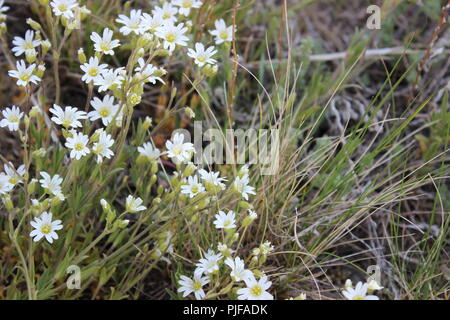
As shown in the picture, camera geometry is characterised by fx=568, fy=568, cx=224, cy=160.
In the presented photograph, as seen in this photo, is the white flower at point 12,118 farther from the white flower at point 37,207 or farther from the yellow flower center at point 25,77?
the white flower at point 37,207

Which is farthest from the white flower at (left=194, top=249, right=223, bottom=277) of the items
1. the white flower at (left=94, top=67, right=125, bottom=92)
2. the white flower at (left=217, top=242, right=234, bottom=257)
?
the white flower at (left=94, top=67, right=125, bottom=92)

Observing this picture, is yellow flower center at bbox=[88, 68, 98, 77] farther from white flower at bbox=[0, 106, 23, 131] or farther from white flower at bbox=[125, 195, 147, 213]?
white flower at bbox=[125, 195, 147, 213]

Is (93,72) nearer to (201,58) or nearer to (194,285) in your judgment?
(201,58)

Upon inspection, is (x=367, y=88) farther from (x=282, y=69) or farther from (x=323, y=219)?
(x=323, y=219)

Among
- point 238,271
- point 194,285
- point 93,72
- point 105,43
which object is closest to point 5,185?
point 93,72

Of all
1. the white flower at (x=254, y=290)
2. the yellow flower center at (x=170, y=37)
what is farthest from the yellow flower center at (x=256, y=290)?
the yellow flower center at (x=170, y=37)

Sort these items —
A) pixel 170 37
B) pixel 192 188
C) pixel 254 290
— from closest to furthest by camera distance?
pixel 254 290, pixel 192 188, pixel 170 37
